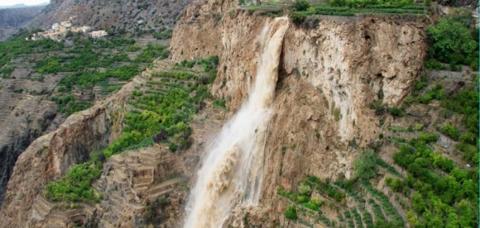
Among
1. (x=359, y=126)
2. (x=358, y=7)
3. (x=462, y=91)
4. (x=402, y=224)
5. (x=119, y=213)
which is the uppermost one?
(x=358, y=7)

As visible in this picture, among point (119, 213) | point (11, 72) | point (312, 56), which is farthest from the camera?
point (11, 72)

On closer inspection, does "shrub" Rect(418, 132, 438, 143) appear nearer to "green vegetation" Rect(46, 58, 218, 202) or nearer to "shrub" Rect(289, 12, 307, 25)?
"shrub" Rect(289, 12, 307, 25)

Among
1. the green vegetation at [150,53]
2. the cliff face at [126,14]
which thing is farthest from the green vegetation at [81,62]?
the cliff face at [126,14]

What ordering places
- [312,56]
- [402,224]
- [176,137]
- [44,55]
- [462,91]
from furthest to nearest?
[44,55]
[176,137]
[312,56]
[462,91]
[402,224]

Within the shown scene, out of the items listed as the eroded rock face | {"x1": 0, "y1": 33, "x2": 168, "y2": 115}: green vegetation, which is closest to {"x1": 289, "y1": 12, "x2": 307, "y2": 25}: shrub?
the eroded rock face

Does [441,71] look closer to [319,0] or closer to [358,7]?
[358,7]

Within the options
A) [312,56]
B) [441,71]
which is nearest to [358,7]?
[312,56]

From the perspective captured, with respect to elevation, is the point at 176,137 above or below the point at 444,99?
below
